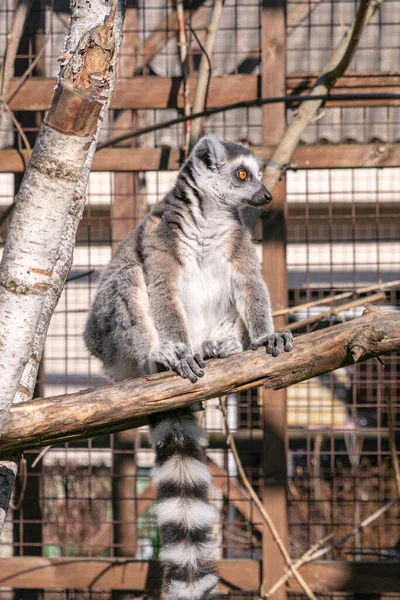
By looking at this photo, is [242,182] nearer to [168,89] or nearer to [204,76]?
[204,76]

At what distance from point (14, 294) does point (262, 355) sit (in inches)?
42.6

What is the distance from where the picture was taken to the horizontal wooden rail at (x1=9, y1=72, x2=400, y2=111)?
426 centimetres

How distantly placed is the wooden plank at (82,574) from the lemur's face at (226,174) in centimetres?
197

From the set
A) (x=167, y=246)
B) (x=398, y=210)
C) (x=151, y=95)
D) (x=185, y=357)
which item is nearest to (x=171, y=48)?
(x=151, y=95)

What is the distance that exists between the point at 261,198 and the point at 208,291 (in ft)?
1.65

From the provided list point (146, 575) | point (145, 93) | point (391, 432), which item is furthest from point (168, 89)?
point (146, 575)

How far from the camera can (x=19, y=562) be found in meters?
4.13

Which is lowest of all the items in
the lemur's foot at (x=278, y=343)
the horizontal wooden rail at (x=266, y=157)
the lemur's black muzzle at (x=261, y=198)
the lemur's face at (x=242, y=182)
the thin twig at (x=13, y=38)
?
the lemur's foot at (x=278, y=343)

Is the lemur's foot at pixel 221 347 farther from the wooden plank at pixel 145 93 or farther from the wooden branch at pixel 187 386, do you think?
the wooden plank at pixel 145 93

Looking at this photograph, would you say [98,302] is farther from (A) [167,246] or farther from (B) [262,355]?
(B) [262,355]

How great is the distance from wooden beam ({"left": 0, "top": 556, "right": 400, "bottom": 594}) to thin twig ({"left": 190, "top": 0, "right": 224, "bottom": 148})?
2.36 metres

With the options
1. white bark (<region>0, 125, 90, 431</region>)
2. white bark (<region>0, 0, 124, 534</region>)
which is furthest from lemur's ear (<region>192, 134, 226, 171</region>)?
white bark (<region>0, 125, 90, 431</region>)

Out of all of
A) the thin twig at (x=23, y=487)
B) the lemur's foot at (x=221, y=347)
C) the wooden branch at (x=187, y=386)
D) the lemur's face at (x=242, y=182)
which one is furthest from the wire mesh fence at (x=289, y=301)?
the wooden branch at (x=187, y=386)

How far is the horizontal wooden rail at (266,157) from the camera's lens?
4.08 meters
